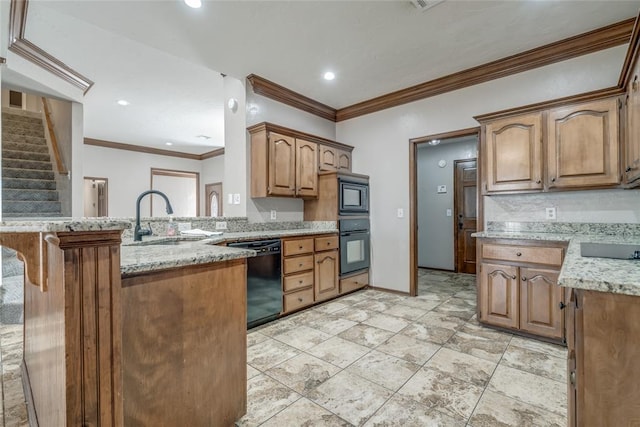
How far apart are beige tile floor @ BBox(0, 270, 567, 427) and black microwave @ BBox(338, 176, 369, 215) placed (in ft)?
4.56

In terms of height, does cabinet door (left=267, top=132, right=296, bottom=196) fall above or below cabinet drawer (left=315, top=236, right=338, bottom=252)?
above

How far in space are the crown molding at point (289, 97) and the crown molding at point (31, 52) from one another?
6.42 feet

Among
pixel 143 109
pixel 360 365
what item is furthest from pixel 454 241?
pixel 143 109

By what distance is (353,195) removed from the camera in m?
3.95

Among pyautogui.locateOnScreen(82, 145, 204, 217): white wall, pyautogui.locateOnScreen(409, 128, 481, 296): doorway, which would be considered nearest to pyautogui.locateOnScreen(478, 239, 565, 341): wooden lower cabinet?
pyautogui.locateOnScreen(409, 128, 481, 296): doorway

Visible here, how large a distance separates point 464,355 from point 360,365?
0.83 metres

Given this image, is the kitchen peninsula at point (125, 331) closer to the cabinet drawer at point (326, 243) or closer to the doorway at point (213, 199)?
the cabinet drawer at point (326, 243)

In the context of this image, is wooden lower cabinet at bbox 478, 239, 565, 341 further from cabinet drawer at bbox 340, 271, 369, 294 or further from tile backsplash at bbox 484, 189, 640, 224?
cabinet drawer at bbox 340, 271, 369, 294

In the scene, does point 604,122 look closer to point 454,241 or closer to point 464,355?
point 464,355

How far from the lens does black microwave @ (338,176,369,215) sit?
148 inches

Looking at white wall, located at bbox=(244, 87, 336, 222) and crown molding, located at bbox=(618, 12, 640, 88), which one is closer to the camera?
crown molding, located at bbox=(618, 12, 640, 88)

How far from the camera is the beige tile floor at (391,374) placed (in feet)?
5.17

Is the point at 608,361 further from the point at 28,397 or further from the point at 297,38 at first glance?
the point at 297,38

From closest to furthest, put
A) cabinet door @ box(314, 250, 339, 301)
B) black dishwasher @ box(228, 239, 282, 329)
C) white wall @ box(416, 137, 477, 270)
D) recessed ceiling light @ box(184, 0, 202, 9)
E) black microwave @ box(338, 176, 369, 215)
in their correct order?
recessed ceiling light @ box(184, 0, 202, 9) < black dishwasher @ box(228, 239, 282, 329) < cabinet door @ box(314, 250, 339, 301) < black microwave @ box(338, 176, 369, 215) < white wall @ box(416, 137, 477, 270)
